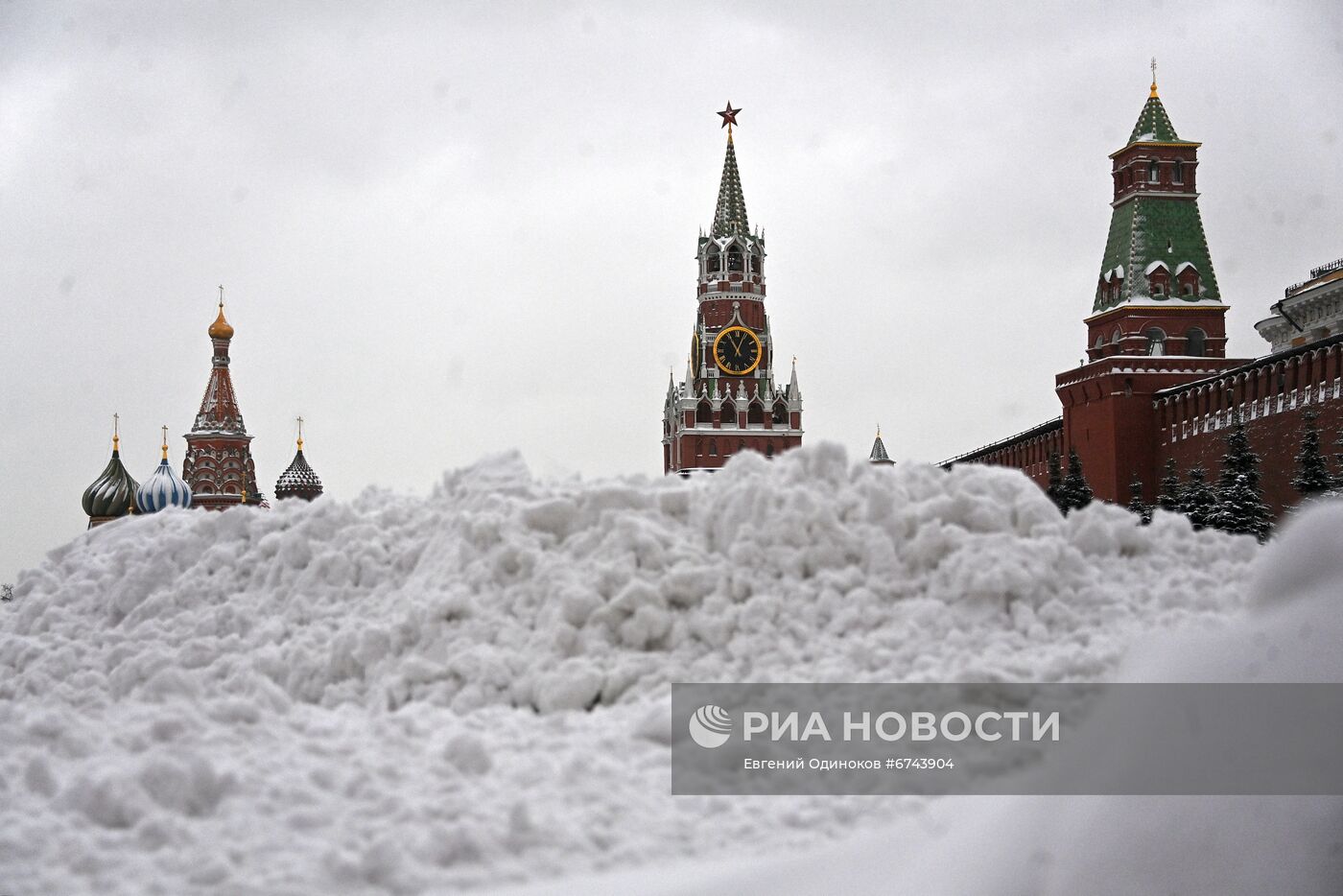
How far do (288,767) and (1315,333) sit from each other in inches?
1655

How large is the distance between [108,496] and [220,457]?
7582 millimetres

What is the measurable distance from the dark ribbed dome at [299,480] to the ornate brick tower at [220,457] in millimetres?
1246

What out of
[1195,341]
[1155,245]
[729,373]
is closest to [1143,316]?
[1195,341]

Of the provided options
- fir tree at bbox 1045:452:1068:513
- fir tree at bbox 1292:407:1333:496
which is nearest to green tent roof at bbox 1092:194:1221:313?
fir tree at bbox 1045:452:1068:513

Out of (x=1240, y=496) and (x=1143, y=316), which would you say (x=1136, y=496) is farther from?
(x=1240, y=496)

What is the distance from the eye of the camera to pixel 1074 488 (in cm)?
3172

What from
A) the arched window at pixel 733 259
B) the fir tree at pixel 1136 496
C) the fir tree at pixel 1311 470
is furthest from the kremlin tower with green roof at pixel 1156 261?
the arched window at pixel 733 259

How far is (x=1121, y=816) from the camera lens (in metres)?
4.19

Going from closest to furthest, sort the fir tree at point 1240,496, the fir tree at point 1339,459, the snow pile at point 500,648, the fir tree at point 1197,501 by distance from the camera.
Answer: the snow pile at point 500,648, the fir tree at point 1339,459, the fir tree at point 1240,496, the fir tree at point 1197,501

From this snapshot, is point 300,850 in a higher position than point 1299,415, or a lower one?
lower

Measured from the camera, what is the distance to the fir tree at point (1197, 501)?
26016mm

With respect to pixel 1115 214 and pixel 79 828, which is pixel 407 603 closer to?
pixel 79 828

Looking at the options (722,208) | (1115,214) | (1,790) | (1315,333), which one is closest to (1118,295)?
(1115,214)

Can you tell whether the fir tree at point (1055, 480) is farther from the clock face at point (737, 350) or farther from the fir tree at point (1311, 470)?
the clock face at point (737, 350)
